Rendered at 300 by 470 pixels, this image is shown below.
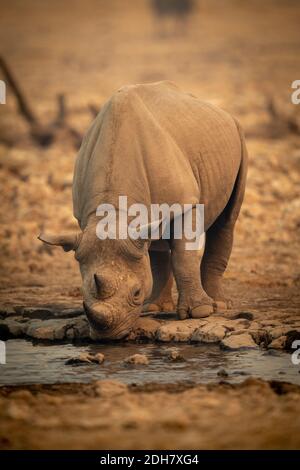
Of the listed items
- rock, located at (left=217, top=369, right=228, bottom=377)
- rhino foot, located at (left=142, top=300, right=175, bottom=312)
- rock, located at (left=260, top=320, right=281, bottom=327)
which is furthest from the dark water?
rhino foot, located at (left=142, top=300, right=175, bottom=312)

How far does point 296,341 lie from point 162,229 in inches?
57.3

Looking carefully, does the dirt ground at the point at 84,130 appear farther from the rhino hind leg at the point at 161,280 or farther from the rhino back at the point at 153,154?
the rhino back at the point at 153,154

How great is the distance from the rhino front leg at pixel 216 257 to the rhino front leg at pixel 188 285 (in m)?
0.88

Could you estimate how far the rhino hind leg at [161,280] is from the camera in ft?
33.3

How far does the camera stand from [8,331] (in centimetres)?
927

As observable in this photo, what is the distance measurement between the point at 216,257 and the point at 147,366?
2673 millimetres

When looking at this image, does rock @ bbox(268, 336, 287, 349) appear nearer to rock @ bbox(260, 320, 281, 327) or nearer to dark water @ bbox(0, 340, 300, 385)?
dark water @ bbox(0, 340, 300, 385)

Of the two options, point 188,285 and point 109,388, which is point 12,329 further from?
point 109,388

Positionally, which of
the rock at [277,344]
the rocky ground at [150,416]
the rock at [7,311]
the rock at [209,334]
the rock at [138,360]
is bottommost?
the rocky ground at [150,416]

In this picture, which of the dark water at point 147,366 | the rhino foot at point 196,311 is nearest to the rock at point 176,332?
the dark water at point 147,366

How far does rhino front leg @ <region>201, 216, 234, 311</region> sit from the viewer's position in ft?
34.0

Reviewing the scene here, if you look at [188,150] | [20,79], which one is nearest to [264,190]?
[188,150]

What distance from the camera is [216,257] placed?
34.2ft

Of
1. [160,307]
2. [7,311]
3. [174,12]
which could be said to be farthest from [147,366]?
[174,12]
